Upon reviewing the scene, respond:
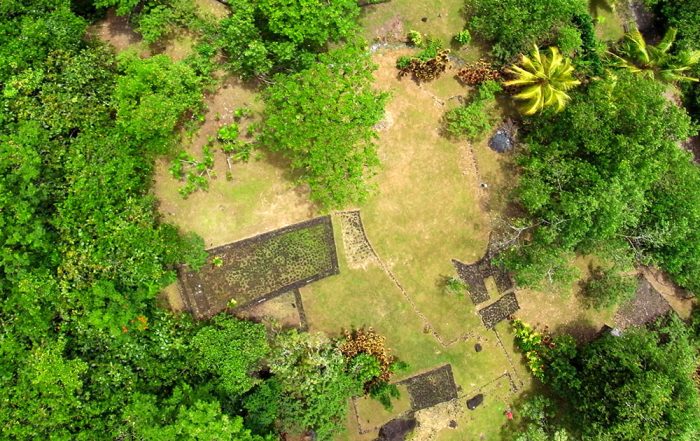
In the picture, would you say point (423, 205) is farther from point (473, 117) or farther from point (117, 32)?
point (117, 32)

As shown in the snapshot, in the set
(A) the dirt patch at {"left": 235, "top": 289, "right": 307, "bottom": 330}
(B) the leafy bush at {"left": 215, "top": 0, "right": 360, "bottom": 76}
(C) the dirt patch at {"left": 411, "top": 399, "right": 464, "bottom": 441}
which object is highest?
(B) the leafy bush at {"left": 215, "top": 0, "right": 360, "bottom": 76}

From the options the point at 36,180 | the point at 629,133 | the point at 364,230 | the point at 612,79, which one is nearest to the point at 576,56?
the point at 612,79

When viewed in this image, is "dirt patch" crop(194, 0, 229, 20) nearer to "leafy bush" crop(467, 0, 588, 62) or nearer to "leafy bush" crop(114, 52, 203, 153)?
"leafy bush" crop(114, 52, 203, 153)

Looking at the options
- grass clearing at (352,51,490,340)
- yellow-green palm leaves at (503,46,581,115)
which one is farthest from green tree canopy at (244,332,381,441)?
yellow-green palm leaves at (503,46,581,115)

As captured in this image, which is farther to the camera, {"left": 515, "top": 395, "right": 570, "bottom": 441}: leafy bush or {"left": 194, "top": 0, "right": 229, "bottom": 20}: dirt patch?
{"left": 194, "top": 0, "right": 229, "bottom": 20}: dirt patch

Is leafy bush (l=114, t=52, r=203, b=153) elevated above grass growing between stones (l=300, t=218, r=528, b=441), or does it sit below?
above

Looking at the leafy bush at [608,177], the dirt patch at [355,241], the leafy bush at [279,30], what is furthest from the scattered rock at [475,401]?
the leafy bush at [279,30]

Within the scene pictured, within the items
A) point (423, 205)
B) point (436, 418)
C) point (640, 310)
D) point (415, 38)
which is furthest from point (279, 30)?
point (640, 310)
